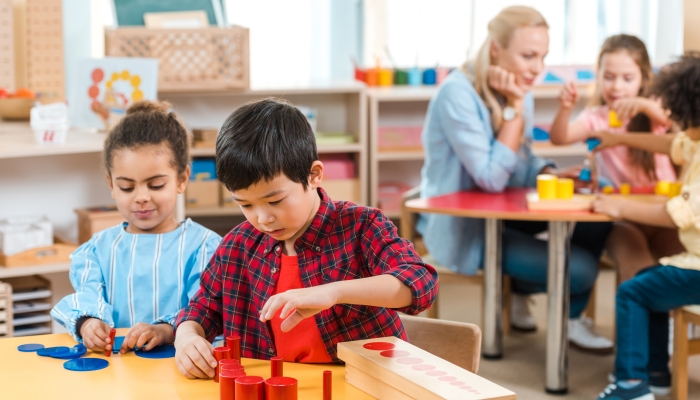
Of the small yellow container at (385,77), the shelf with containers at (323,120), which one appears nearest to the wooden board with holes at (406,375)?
the shelf with containers at (323,120)

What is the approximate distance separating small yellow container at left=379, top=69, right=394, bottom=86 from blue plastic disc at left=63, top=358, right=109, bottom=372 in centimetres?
342

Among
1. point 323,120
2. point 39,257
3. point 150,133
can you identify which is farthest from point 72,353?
point 323,120

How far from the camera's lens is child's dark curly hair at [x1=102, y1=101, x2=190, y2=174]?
1788 millimetres

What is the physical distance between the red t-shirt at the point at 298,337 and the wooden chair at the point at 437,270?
1501 millimetres

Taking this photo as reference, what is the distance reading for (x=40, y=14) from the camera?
11.1 feet

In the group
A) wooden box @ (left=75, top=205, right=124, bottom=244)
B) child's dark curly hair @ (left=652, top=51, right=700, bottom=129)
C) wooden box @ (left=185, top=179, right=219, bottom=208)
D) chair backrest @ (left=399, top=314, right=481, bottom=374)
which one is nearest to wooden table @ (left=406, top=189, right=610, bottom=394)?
child's dark curly hair @ (left=652, top=51, right=700, bottom=129)

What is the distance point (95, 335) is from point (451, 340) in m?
0.60

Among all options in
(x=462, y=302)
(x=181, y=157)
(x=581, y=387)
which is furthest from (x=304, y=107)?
(x=181, y=157)

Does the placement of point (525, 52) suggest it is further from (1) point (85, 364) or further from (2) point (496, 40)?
(1) point (85, 364)

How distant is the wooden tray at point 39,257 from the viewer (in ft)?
8.68

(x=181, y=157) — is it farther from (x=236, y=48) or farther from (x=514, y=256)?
(x=236, y=48)

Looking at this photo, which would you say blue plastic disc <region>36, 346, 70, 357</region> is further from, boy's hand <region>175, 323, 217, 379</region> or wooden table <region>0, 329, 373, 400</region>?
boy's hand <region>175, 323, 217, 379</region>

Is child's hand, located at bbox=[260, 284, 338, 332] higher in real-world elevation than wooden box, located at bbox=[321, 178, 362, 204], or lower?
higher

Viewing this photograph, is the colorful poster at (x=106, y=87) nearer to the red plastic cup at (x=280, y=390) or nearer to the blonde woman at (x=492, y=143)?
the blonde woman at (x=492, y=143)
